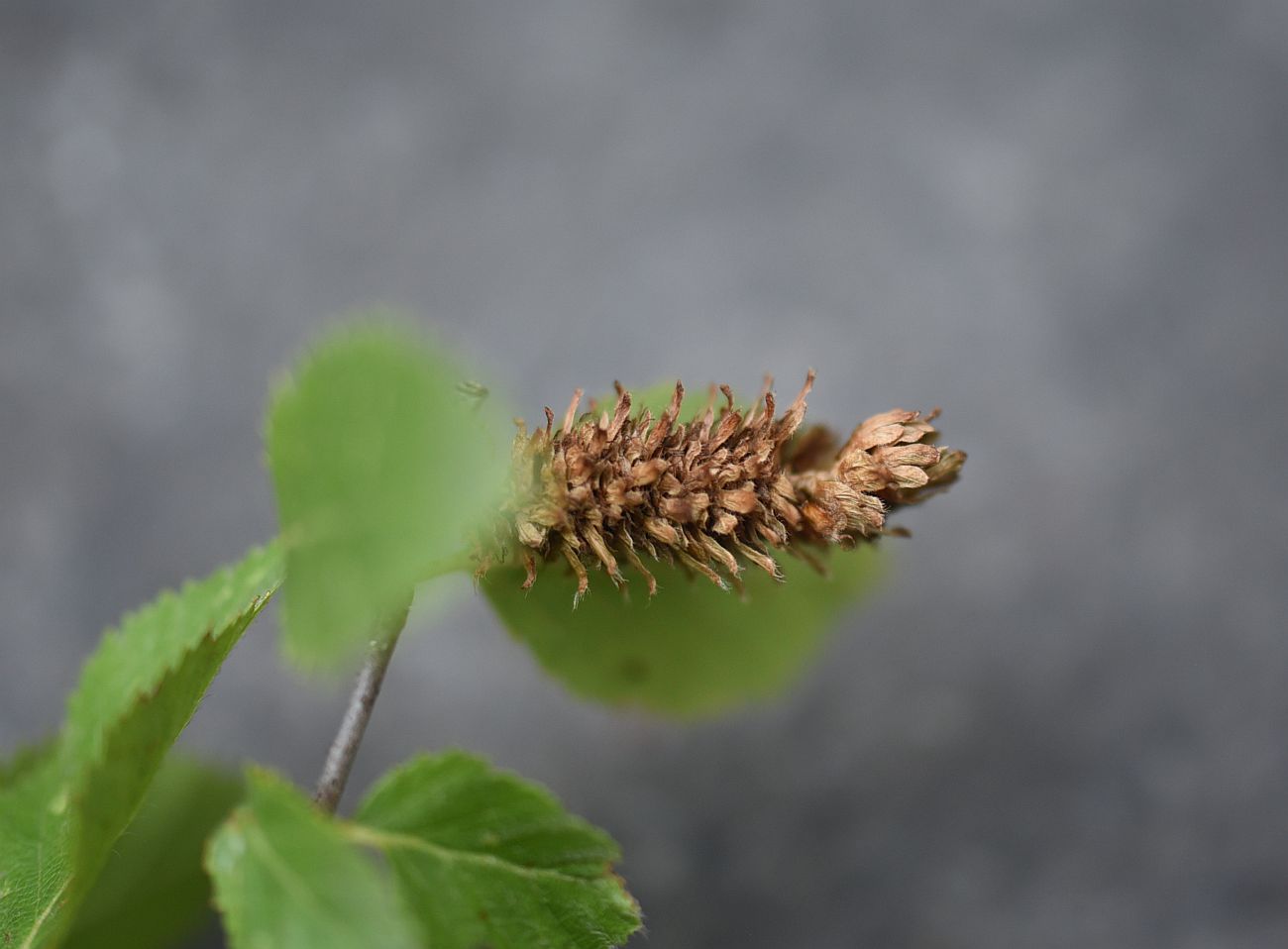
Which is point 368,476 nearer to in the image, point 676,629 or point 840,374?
point 676,629

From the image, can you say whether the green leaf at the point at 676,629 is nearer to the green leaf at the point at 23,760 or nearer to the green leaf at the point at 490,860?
the green leaf at the point at 490,860

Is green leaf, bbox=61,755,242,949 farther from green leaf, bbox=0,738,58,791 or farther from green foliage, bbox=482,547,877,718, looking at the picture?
green foliage, bbox=482,547,877,718

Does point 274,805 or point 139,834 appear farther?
point 139,834

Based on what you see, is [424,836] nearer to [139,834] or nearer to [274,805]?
[274,805]

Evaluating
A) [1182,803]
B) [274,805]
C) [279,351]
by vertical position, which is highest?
[279,351]

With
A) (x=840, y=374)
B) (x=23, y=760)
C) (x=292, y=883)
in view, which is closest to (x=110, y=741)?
(x=292, y=883)

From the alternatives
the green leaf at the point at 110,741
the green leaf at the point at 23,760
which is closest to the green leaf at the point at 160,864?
the green leaf at the point at 23,760

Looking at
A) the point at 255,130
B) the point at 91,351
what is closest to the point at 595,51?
the point at 255,130
